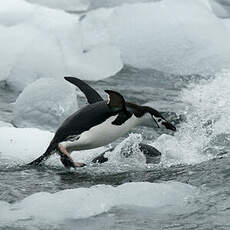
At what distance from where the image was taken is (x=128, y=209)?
172 inches

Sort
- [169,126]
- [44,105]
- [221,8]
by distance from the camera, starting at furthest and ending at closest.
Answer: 1. [221,8]
2. [44,105]
3. [169,126]

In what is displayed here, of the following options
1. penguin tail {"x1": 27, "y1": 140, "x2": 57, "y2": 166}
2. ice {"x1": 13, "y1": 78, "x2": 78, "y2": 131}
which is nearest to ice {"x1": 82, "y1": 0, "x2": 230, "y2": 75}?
ice {"x1": 13, "y1": 78, "x2": 78, "y2": 131}

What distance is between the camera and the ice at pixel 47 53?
8648 mm

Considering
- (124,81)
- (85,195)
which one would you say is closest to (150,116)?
(85,195)

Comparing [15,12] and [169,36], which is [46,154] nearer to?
[169,36]

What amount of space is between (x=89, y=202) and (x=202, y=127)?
8.57 feet

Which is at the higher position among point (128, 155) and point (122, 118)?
point (122, 118)

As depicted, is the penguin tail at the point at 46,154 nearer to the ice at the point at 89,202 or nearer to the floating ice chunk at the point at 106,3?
the ice at the point at 89,202

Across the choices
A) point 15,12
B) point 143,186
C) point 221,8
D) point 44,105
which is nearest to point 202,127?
point 44,105

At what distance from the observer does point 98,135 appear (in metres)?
5.47

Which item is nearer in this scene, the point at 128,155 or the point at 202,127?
the point at 128,155

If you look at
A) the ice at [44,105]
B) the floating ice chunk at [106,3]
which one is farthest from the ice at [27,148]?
the floating ice chunk at [106,3]

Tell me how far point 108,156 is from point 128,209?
4.92 feet

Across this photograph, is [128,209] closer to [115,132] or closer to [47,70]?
[115,132]
